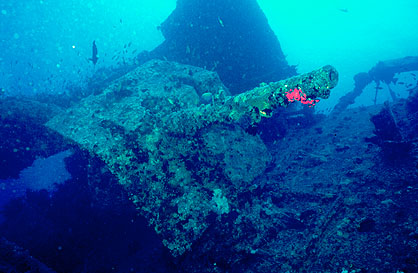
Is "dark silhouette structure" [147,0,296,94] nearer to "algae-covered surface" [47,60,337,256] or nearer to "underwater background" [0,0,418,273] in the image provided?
"underwater background" [0,0,418,273]

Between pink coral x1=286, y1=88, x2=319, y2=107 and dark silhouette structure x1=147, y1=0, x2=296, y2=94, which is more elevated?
dark silhouette structure x1=147, y1=0, x2=296, y2=94

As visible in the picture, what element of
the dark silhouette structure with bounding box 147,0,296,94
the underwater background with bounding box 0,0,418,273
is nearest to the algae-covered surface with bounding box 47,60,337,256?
the underwater background with bounding box 0,0,418,273

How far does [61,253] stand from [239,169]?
412cm

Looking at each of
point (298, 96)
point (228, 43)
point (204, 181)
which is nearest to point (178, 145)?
point (204, 181)

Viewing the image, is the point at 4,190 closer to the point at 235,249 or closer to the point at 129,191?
the point at 129,191

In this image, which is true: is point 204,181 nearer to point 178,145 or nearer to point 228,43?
point 178,145

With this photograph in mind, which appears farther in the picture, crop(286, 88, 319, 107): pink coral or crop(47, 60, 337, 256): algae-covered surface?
crop(47, 60, 337, 256): algae-covered surface

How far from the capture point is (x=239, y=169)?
5094 millimetres

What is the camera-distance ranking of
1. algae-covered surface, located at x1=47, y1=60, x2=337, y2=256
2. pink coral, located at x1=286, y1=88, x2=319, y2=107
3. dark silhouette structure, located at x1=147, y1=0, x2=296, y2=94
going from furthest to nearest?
dark silhouette structure, located at x1=147, y1=0, x2=296, y2=94 → algae-covered surface, located at x1=47, y1=60, x2=337, y2=256 → pink coral, located at x1=286, y1=88, x2=319, y2=107

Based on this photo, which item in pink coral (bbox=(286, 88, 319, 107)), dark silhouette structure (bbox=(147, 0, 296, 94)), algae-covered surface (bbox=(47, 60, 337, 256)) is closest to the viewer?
pink coral (bbox=(286, 88, 319, 107))

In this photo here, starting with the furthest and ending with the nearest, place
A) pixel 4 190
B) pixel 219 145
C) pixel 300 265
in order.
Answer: pixel 4 190 < pixel 219 145 < pixel 300 265

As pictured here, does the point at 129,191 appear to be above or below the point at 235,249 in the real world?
above

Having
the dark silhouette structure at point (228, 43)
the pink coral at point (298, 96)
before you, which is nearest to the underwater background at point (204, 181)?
the pink coral at point (298, 96)

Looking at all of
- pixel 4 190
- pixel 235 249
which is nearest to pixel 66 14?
pixel 4 190
